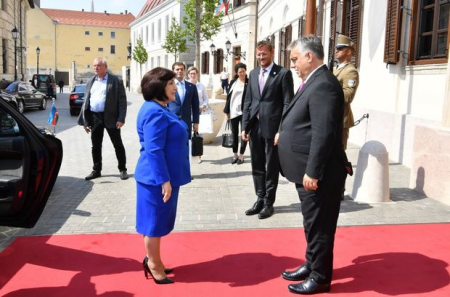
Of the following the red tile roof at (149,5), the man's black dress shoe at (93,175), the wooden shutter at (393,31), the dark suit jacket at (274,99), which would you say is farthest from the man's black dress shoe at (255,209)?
the red tile roof at (149,5)

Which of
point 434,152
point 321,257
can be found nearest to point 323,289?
point 321,257

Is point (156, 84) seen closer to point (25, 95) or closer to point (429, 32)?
point (429, 32)

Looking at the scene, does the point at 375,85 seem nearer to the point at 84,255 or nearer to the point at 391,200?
the point at 391,200

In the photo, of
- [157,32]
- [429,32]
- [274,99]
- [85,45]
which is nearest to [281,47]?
[429,32]

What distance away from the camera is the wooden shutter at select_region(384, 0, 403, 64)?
927 cm

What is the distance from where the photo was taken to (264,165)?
226 inches

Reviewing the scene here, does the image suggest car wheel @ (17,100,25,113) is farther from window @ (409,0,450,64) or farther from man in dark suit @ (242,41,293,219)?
man in dark suit @ (242,41,293,219)

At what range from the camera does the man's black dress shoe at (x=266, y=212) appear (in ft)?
18.1

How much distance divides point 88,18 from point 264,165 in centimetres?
8543

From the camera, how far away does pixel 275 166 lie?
552 centimetres

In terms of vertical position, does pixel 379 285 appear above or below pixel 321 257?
below

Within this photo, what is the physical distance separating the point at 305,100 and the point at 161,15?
51052mm

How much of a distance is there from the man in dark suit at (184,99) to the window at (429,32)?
434cm

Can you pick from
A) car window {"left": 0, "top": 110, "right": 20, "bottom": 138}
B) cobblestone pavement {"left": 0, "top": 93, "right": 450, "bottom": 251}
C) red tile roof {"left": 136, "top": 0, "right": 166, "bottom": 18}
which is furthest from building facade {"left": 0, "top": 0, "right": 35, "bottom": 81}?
car window {"left": 0, "top": 110, "right": 20, "bottom": 138}
